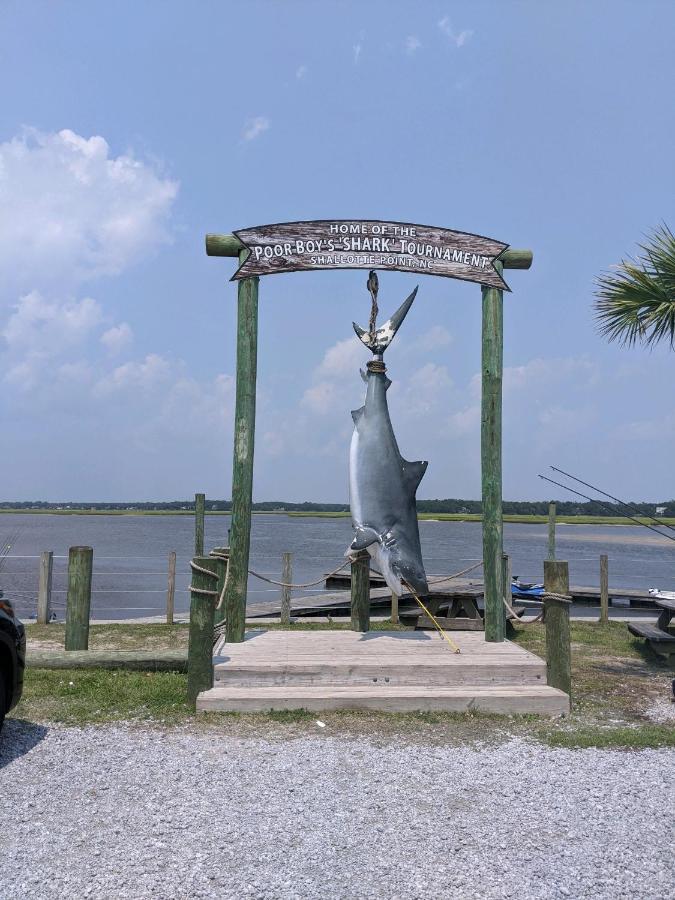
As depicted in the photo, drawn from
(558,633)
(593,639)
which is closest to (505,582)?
(593,639)

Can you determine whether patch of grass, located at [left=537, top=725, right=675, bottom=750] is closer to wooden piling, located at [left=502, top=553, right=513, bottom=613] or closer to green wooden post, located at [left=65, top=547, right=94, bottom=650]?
wooden piling, located at [left=502, top=553, right=513, bottom=613]

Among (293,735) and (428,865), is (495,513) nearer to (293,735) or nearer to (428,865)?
(293,735)

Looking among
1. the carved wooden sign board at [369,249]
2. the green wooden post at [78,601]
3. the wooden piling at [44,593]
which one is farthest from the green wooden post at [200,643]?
the wooden piling at [44,593]

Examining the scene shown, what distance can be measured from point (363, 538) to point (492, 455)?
5.19ft

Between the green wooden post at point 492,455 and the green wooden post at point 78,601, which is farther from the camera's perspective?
the green wooden post at point 78,601

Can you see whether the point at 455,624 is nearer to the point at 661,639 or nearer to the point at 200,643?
the point at 661,639

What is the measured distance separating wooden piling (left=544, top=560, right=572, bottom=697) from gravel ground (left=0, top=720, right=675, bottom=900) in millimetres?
1140

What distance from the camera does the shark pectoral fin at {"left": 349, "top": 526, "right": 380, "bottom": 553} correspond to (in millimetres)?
6707

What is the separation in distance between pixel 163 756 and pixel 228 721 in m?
0.86

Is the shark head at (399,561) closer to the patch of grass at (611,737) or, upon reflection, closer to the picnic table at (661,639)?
the patch of grass at (611,737)

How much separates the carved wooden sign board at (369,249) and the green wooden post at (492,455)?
36 cm

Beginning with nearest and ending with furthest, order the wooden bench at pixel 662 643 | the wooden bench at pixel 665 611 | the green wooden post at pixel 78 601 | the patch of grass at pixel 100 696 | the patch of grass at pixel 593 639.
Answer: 1. the patch of grass at pixel 100 696
2. the green wooden post at pixel 78 601
3. the wooden bench at pixel 662 643
4. the wooden bench at pixel 665 611
5. the patch of grass at pixel 593 639

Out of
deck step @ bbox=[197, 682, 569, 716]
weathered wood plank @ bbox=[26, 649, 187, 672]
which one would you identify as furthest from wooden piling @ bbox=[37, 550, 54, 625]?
deck step @ bbox=[197, 682, 569, 716]

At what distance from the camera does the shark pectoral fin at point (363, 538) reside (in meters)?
6.71
